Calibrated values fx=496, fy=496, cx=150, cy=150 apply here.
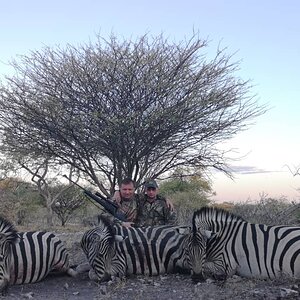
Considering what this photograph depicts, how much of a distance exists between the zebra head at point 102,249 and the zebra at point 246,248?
917 mm

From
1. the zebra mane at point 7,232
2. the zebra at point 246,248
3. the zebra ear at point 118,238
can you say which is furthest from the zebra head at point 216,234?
the zebra mane at point 7,232

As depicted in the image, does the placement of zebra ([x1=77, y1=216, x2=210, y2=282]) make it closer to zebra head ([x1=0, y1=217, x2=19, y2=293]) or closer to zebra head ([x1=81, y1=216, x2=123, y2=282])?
zebra head ([x1=81, y1=216, x2=123, y2=282])

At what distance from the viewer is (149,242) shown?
18.4 ft

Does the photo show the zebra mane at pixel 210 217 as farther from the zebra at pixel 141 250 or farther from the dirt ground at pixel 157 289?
the dirt ground at pixel 157 289

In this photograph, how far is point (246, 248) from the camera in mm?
5262

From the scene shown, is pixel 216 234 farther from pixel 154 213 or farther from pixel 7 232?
pixel 7 232

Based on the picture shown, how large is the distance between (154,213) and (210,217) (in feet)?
4.53

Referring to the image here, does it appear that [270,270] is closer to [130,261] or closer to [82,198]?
[130,261]

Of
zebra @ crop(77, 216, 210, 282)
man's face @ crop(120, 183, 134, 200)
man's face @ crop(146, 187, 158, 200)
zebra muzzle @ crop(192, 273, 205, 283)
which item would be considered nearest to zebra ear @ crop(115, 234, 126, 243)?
zebra @ crop(77, 216, 210, 282)

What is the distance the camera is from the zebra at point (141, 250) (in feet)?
16.8

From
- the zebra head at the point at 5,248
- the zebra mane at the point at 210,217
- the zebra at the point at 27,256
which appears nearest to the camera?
the zebra head at the point at 5,248

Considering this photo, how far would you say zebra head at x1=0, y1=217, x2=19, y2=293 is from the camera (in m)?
4.74

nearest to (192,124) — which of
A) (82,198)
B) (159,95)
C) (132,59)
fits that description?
(159,95)

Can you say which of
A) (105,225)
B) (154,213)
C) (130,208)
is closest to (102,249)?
(105,225)
